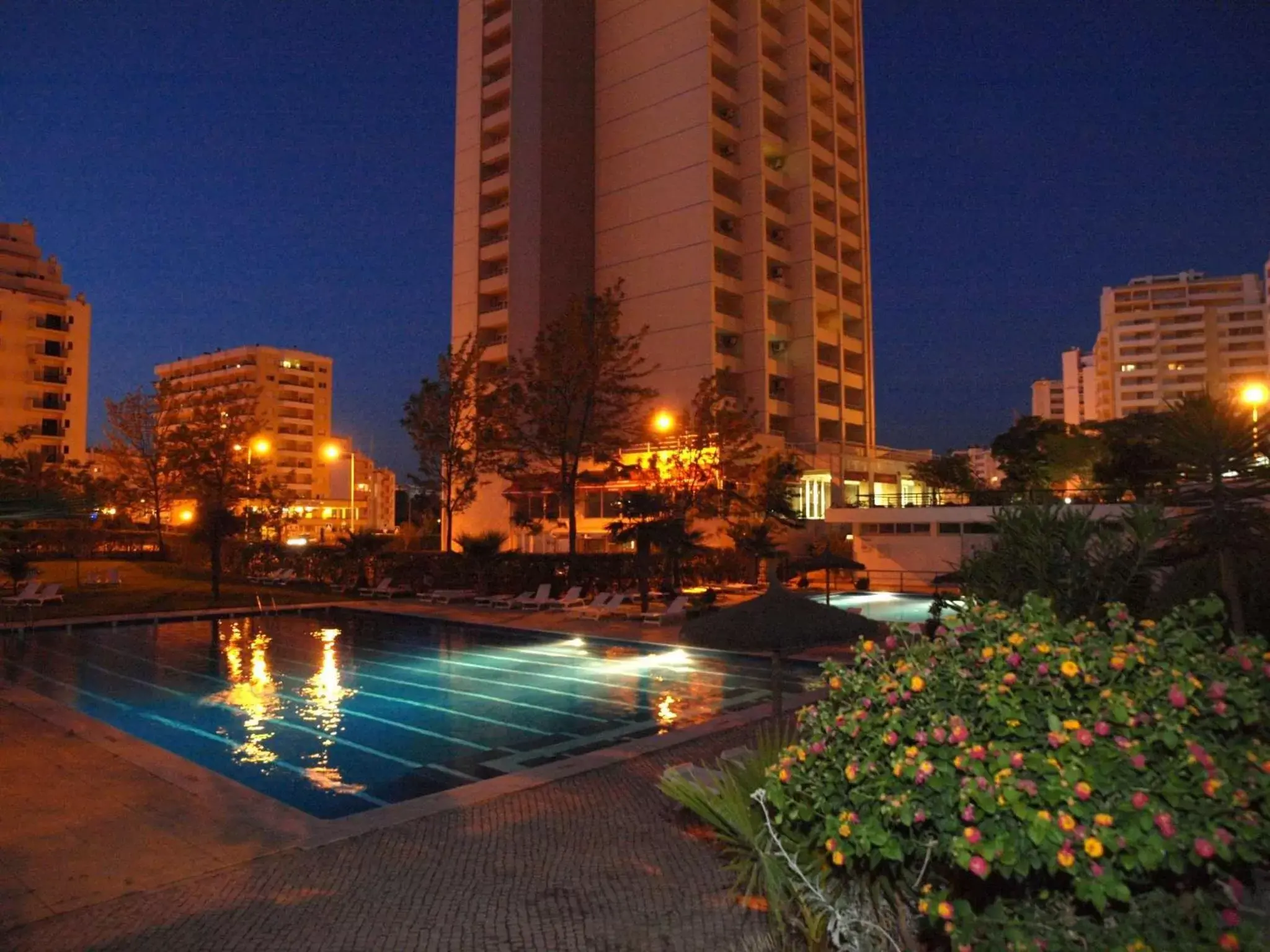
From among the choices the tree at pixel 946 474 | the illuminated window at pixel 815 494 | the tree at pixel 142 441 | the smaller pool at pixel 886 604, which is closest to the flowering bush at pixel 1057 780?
the smaller pool at pixel 886 604

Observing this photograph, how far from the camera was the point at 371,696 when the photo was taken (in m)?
14.4

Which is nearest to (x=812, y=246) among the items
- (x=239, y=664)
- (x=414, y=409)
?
(x=414, y=409)

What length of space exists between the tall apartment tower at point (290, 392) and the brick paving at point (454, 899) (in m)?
106

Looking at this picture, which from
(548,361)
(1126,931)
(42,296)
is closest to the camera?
(1126,931)

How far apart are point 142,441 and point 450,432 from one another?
964 inches

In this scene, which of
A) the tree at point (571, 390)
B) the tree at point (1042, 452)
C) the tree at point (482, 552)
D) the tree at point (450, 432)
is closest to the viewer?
the tree at point (482, 552)

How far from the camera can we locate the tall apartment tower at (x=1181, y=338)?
331 feet

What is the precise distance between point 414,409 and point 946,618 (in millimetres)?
32880

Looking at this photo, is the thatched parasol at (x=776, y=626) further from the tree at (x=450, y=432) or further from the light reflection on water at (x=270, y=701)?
the tree at (x=450, y=432)

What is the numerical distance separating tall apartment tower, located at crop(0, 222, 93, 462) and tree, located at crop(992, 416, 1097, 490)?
6428 centimetres

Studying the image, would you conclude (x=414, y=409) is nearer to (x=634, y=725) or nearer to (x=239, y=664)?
(x=239, y=664)

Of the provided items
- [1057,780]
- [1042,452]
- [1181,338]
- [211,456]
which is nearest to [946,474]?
[1042,452]

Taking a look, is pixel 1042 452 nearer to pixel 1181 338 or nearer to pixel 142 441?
pixel 142 441

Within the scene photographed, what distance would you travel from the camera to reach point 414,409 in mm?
35062
